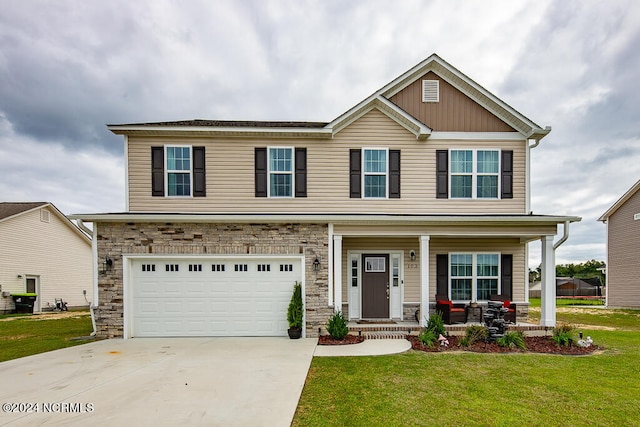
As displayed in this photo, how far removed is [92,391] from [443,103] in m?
11.3

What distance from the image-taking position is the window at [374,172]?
33.4 feet

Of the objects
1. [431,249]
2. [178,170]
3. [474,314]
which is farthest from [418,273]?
[178,170]

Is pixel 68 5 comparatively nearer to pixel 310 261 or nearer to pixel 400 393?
pixel 310 261

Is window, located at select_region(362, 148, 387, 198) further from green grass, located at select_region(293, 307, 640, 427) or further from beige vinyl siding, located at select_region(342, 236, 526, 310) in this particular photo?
green grass, located at select_region(293, 307, 640, 427)

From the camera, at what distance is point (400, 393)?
194 inches

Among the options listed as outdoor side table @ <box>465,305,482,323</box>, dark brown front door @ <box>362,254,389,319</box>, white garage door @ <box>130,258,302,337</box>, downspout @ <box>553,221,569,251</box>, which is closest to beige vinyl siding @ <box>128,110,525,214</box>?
downspout @ <box>553,221,569,251</box>

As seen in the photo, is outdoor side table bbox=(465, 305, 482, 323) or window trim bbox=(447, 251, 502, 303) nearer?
outdoor side table bbox=(465, 305, 482, 323)

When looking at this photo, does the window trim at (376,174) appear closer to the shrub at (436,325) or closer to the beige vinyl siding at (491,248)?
the beige vinyl siding at (491,248)

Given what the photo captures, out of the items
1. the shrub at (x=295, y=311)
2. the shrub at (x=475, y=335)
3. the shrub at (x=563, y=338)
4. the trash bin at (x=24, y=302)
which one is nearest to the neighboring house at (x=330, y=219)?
the shrub at (x=295, y=311)

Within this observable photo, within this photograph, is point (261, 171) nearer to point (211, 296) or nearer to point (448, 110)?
point (211, 296)

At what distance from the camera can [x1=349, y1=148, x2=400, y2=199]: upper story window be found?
10.2 metres

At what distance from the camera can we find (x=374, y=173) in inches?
402

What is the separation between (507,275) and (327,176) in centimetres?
659

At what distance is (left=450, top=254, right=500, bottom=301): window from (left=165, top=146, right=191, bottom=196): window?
8.74 metres
